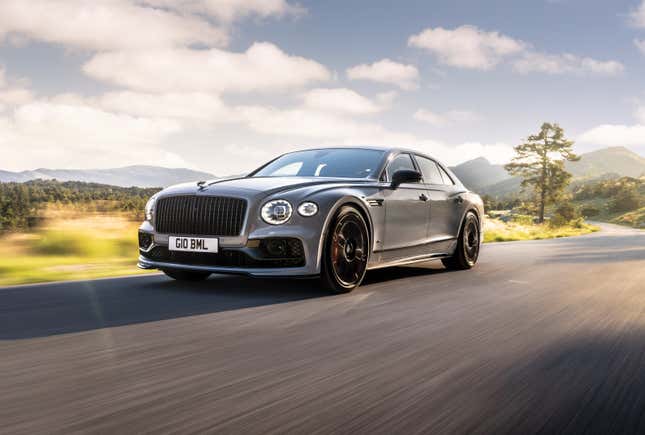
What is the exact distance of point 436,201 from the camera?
8359 millimetres

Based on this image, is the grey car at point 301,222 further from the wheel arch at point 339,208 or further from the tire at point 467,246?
the tire at point 467,246

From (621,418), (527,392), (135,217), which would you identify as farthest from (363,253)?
(135,217)

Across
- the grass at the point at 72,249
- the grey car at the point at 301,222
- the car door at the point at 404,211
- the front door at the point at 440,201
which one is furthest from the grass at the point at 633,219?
the grey car at the point at 301,222

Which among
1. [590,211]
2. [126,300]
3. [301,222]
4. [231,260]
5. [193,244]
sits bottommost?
[590,211]

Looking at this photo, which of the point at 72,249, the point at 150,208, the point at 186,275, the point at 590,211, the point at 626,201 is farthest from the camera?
the point at 590,211

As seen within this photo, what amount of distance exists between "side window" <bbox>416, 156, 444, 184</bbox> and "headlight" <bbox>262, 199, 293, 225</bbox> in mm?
2781

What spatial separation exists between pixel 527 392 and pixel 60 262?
7.45 meters

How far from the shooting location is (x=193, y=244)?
624 cm

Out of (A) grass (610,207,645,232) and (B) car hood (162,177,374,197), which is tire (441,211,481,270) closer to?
(B) car hood (162,177,374,197)

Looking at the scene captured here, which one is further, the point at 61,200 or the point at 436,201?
the point at 61,200

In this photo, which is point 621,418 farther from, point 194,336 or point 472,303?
point 472,303

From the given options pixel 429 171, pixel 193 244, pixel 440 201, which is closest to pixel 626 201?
pixel 429 171

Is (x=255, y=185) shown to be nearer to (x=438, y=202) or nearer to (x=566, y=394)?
(x=438, y=202)

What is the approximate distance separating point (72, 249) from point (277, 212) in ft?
16.0
